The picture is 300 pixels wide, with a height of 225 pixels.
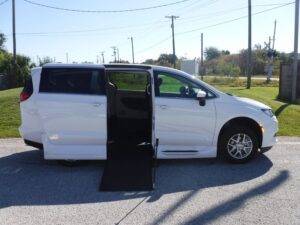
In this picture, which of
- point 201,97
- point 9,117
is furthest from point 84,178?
point 9,117

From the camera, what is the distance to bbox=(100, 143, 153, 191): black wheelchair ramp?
5.68 meters

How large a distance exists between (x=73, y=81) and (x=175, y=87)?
175 cm

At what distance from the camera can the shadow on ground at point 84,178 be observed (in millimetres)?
5254

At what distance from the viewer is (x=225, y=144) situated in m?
6.75

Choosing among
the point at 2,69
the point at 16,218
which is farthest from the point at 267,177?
the point at 2,69

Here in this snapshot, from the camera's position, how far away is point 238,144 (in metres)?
6.78

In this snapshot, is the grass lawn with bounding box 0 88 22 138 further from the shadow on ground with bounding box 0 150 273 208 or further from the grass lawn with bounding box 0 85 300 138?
the shadow on ground with bounding box 0 150 273 208

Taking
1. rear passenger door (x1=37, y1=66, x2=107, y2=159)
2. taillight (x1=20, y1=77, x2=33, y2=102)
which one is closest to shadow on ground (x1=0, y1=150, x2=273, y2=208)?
rear passenger door (x1=37, y1=66, x2=107, y2=159)

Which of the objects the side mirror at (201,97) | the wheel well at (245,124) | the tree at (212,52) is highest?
the tree at (212,52)

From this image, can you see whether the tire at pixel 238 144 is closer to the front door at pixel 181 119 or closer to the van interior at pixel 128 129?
the front door at pixel 181 119

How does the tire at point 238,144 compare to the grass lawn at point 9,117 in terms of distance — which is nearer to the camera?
the tire at point 238,144

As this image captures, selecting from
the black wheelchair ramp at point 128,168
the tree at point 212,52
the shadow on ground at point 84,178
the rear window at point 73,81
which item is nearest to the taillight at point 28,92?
the rear window at point 73,81

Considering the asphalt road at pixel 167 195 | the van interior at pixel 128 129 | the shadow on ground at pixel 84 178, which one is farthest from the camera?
the van interior at pixel 128 129

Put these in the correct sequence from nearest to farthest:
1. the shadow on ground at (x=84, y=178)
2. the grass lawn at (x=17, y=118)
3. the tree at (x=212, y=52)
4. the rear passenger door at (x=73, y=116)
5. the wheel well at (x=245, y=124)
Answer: the shadow on ground at (x=84, y=178) → the rear passenger door at (x=73, y=116) → the wheel well at (x=245, y=124) → the grass lawn at (x=17, y=118) → the tree at (x=212, y=52)
